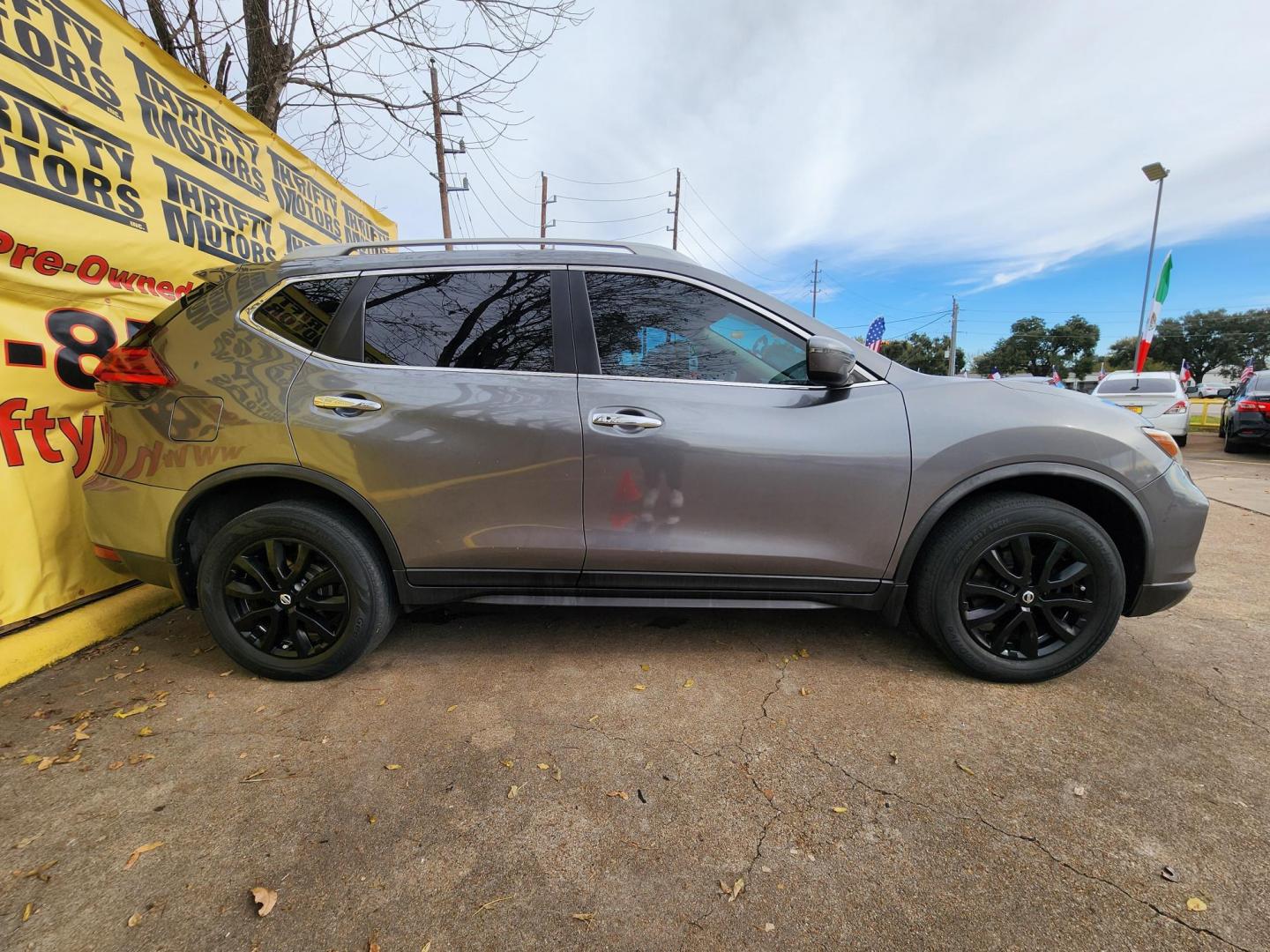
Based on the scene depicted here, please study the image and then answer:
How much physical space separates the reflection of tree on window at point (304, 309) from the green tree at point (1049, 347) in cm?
8308

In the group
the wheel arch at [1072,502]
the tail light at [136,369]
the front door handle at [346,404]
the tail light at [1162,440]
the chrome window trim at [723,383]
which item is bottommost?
the wheel arch at [1072,502]

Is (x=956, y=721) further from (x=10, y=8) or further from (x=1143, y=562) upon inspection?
Result: (x=10, y=8)

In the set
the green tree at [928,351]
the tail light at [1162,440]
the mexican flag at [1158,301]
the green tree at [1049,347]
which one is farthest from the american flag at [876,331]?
the green tree at [1049,347]

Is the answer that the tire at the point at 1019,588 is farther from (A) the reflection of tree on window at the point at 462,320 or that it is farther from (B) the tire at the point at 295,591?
(B) the tire at the point at 295,591

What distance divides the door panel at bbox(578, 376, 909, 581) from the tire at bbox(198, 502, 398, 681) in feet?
3.20

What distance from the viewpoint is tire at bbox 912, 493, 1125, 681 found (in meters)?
2.25

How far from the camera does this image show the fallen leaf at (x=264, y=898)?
1.39 meters

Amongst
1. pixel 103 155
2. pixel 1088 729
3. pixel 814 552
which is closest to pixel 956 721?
pixel 1088 729

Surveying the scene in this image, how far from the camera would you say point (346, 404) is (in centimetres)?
225

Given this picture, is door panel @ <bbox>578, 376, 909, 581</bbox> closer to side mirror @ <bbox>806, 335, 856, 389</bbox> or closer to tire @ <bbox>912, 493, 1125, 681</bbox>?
side mirror @ <bbox>806, 335, 856, 389</bbox>

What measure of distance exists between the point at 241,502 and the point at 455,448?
1084mm

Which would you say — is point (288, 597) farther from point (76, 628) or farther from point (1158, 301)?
point (1158, 301)

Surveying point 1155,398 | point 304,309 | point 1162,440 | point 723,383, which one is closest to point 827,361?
point 723,383

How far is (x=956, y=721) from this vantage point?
2.12 metres
